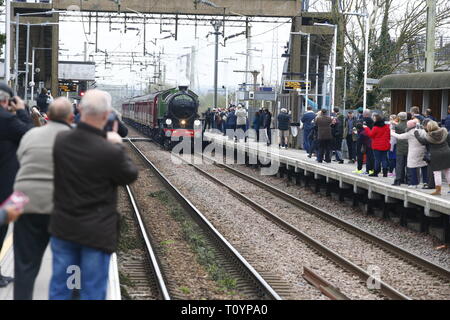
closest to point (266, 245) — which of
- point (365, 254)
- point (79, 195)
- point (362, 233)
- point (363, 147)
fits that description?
point (365, 254)

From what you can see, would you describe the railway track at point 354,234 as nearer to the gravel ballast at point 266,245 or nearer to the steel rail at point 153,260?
the gravel ballast at point 266,245

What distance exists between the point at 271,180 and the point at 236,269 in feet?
48.9

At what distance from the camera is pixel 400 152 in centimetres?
1698

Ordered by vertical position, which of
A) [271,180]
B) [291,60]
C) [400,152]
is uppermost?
[291,60]

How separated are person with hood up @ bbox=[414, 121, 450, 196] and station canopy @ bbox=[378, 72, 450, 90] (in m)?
4.54

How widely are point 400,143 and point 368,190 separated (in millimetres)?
A: 1400

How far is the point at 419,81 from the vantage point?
2128 cm

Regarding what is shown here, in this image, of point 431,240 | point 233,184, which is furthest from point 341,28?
point 431,240

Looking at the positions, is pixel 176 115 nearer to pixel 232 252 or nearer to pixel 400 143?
pixel 400 143

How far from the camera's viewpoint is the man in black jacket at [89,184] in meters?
5.52

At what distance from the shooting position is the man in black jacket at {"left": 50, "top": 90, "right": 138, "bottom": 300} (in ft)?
18.1

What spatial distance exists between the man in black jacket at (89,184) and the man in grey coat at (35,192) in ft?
1.46

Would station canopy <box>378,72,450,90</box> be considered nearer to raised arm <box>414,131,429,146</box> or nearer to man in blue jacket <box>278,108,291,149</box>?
raised arm <box>414,131,429,146</box>
